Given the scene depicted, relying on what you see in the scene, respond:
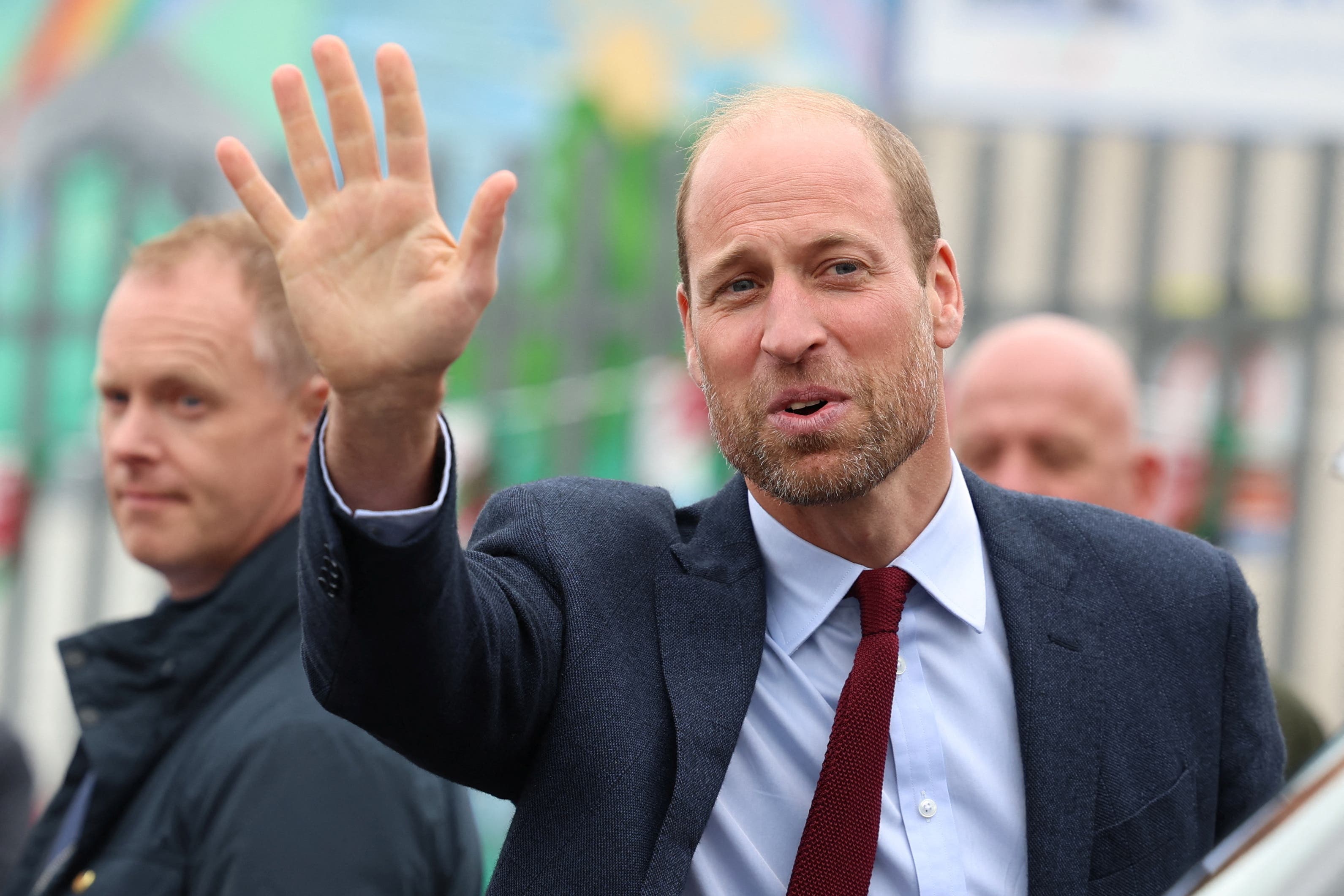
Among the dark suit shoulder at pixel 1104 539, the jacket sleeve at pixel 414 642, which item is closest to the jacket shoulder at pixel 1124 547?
the dark suit shoulder at pixel 1104 539

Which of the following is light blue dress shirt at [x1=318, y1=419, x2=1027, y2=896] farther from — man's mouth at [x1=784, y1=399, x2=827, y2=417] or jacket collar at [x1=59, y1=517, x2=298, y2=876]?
jacket collar at [x1=59, y1=517, x2=298, y2=876]

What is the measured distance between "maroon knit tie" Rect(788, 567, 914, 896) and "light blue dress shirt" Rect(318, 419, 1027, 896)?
26 millimetres

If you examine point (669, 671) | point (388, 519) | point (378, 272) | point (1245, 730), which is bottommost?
point (1245, 730)

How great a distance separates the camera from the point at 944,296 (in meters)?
1.87

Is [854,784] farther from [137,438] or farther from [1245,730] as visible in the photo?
[137,438]

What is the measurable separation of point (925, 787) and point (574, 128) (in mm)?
5277

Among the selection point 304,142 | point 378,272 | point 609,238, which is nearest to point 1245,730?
point 378,272

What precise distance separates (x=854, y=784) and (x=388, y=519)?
548mm

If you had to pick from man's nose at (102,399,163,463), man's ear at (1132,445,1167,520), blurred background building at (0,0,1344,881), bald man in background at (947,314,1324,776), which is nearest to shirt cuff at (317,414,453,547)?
man's nose at (102,399,163,463)

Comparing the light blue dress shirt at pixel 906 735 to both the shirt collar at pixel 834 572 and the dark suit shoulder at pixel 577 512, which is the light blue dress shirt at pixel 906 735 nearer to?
the shirt collar at pixel 834 572

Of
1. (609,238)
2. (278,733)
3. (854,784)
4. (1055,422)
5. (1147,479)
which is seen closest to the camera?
(854,784)

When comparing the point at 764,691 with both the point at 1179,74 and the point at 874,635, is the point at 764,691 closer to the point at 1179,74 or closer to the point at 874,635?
the point at 874,635

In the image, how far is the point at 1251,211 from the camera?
6.39 m

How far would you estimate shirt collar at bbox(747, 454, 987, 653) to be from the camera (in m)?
1.65
